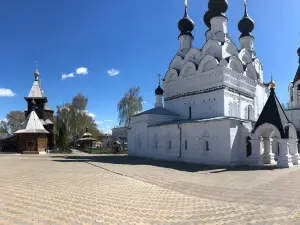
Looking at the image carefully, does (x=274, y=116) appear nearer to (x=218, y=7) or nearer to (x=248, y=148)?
(x=248, y=148)

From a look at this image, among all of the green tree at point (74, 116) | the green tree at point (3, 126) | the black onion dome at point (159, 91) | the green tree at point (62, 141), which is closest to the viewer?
the black onion dome at point (159, 91)

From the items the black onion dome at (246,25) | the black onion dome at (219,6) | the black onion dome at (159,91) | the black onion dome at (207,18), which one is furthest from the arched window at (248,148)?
the black onion dome at (207,18)

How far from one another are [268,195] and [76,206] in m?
5.32

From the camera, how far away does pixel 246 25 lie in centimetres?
A: 2383

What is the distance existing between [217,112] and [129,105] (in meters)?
22.7

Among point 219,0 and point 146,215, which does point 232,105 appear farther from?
point 146,215

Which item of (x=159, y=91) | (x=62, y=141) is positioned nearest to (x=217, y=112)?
(x=159, y=91)

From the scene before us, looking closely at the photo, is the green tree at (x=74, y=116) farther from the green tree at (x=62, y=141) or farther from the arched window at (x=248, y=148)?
the arched window at (x=248, y=148)

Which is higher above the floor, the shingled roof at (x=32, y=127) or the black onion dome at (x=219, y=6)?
the black onion dome at (x=219, y=6)

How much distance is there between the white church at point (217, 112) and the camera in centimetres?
1574

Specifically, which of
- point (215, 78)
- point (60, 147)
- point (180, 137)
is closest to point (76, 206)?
point (180, 137)

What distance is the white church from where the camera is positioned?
1574cm

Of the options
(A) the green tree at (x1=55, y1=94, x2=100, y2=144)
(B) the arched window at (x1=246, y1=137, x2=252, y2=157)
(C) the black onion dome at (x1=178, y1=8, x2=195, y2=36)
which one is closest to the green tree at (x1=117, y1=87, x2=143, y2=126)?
(A) the green tree at (x1=55, y1=94, x2=100, y2=144)

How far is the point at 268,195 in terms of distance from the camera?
7.42 m
